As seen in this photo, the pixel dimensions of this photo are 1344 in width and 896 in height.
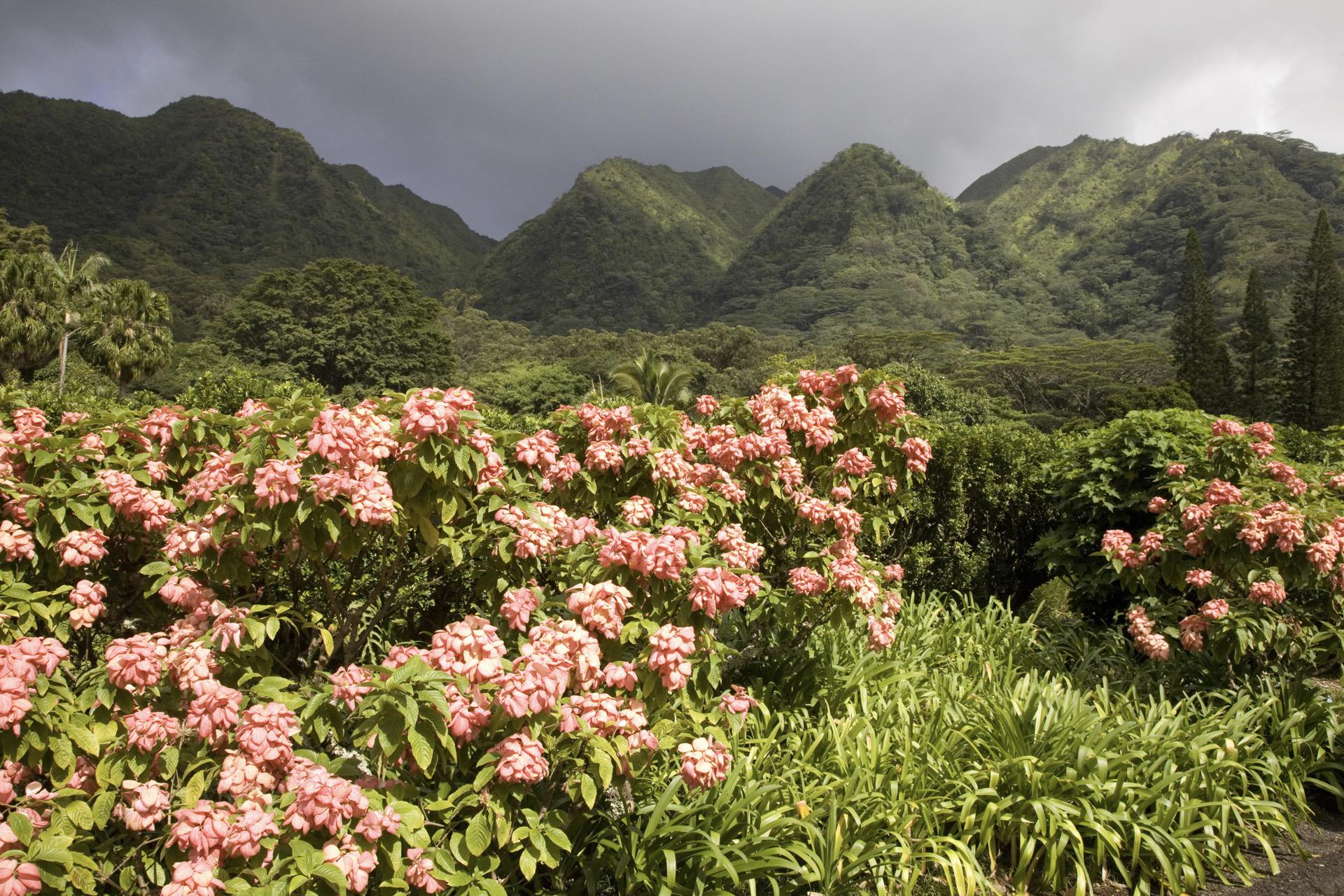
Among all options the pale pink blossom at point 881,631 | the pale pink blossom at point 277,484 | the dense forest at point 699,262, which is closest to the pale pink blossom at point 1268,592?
the pale pink blossom at point 881,631

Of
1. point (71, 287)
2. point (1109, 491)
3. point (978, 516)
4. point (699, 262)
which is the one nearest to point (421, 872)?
point (1109, 491)

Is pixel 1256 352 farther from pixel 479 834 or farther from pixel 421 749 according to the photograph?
pixel 421 749

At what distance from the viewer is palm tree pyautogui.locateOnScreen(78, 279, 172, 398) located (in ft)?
93.0

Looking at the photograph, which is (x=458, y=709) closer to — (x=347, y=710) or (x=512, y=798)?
(x=512, y=798)

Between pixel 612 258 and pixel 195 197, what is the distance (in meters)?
47.8

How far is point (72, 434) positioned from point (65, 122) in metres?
112

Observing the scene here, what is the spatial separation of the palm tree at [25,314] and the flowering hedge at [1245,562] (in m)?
29.8

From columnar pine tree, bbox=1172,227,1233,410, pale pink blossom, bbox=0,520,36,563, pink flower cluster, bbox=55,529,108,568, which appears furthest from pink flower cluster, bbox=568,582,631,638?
columnar pine tree, bbox=1172,227,1233,410

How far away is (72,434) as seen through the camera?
3.28 m

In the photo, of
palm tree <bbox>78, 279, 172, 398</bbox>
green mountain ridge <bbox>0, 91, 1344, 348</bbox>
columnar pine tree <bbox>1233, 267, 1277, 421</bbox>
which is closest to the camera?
palm tree <bbox>78, 279, 172, 398</bbox>

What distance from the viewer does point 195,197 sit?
8738 centimetres

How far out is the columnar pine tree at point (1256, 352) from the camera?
102 ft

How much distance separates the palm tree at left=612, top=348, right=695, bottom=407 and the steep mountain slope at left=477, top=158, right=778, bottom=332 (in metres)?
66.6

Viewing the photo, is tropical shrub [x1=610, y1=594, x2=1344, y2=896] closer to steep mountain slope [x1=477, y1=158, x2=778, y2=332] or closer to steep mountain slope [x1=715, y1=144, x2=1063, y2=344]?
steep mountain slope [x1=715, y1=144, x2=1063, y2=344]
